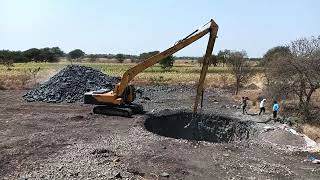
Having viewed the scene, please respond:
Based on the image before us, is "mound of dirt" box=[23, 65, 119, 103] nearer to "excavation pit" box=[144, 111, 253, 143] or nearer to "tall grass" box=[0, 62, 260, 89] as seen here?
"excavation pit" box=[144, 111, 253, 143]

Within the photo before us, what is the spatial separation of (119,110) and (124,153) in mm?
7937

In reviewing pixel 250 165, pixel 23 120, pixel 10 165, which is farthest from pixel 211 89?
pixel 10 165

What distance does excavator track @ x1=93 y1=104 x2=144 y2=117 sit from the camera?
23545 millimetres

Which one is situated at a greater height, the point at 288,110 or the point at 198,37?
the point at 198,37

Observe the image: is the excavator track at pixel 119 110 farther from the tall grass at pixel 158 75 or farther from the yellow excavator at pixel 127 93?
the tall grass at pixel 158 75

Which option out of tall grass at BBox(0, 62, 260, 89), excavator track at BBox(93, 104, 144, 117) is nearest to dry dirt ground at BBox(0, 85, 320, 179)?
excavator track at BBox(93, 104, 144, 117)

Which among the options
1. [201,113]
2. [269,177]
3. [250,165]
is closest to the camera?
[269,177]

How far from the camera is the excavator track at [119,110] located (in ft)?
77.2

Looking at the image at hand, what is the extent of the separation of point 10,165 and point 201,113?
13.8 m

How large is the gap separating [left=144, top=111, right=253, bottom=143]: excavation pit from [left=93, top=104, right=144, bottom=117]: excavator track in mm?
1063

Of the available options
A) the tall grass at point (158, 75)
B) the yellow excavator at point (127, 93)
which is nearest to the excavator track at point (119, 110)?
the yellow excavator at point (127, 93)

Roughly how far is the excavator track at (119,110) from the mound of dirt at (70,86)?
21.8 feet

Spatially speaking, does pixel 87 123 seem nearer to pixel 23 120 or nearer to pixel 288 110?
pixel 23 120

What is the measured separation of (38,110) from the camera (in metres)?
26.2
